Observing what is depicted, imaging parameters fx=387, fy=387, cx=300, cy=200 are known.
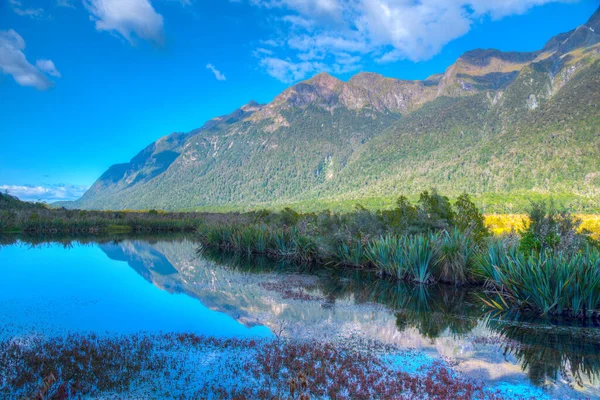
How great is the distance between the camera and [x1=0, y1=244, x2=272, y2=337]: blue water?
8.50 meters

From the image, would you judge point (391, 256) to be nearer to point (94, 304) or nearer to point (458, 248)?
point (458, 248)

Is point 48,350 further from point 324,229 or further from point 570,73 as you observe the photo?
point 570,73

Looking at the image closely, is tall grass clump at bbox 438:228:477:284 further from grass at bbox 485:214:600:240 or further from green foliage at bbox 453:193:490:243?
green foliage at bbox 453:193:490:243

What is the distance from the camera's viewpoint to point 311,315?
31.1 feet

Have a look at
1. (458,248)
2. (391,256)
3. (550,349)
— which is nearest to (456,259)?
(458,248)

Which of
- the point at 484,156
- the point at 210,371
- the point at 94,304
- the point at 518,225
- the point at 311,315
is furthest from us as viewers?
the point at 484,156

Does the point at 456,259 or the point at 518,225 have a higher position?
the point at 518,225

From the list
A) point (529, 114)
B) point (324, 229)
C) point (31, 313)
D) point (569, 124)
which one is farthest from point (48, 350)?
point (529, 114)

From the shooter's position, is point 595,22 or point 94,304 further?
point 595,22

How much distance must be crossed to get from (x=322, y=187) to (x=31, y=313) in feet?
518

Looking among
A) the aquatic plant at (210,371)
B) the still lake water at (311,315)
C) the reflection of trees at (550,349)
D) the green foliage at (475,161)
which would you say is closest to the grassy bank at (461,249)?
the still lake water at (311,315)

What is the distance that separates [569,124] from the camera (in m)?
93.9

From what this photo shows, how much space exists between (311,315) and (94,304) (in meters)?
6.25

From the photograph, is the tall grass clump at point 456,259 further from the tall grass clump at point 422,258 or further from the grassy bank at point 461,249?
the tall grass clump at point 422,258
